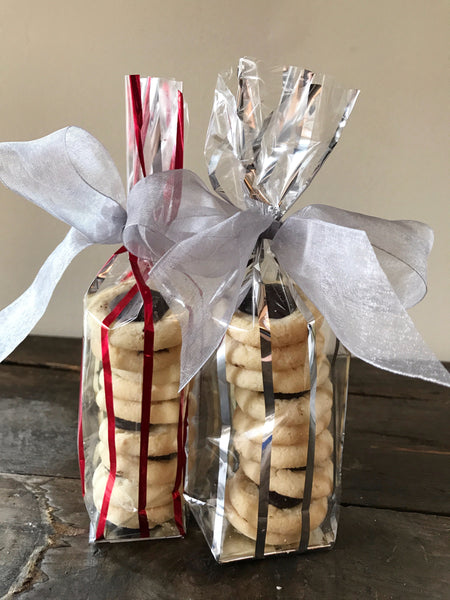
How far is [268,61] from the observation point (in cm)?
80

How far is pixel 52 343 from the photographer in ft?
3.26

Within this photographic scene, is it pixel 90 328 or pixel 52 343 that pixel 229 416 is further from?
pixel 52 343

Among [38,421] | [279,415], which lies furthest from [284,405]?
[38,421]

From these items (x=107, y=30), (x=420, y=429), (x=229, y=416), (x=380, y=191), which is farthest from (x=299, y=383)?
(x=107, y=30)

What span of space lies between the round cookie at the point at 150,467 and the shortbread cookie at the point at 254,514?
6 cm

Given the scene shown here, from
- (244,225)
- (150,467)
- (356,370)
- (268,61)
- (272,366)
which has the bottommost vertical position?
(356,370)

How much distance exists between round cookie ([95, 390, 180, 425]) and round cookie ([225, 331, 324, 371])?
0.08 m

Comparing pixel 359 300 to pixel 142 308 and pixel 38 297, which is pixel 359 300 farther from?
pixel 38 297

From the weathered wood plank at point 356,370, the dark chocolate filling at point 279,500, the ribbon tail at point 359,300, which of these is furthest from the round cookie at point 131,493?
the weathered wood plank at point 356,370

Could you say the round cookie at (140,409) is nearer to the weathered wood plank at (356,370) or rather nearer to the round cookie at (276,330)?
the round cookie at (276,330)

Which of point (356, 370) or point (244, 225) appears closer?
point (244, 225)

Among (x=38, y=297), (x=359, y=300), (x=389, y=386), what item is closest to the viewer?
(x=359, y=300)

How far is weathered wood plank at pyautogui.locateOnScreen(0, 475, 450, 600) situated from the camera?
516 millimetres

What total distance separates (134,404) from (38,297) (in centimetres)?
13
